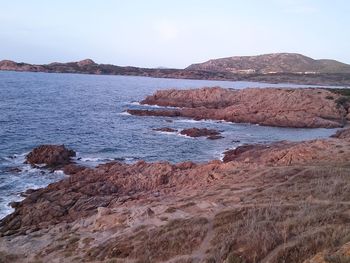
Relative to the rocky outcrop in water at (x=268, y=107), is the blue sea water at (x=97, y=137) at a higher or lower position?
lower

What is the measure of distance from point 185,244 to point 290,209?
3.31 meters

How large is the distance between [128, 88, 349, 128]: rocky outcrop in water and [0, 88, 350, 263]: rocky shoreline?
32.3 meters

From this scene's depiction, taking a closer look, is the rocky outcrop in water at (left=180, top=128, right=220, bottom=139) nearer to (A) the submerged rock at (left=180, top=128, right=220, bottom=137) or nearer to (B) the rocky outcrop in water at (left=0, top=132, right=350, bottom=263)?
(A) the submerged rock at (left=180, top=128, right=220, bottom=137)

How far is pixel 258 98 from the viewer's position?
6994cm

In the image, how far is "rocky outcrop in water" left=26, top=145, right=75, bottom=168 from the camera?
1235 inches

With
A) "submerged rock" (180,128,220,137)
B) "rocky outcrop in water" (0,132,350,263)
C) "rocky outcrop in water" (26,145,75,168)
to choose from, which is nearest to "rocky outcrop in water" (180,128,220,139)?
"submerged rock" (180,128,220,137)

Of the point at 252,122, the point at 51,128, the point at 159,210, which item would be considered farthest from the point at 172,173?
the point at 252,122

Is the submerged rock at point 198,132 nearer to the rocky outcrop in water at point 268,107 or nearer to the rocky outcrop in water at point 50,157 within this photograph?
the rocky outcrop in water at point 268,107

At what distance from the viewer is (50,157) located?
Answer: 31.7m

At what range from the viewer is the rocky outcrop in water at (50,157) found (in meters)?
31.4

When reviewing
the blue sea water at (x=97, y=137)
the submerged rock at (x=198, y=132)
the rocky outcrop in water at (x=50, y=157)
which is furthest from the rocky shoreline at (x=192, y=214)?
the submerged rock at (x=198, y=132)

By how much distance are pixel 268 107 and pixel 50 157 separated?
41569 millimetres

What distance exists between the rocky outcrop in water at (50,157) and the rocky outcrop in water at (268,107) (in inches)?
1272

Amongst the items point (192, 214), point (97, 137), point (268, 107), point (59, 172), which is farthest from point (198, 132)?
point (192, 214)
